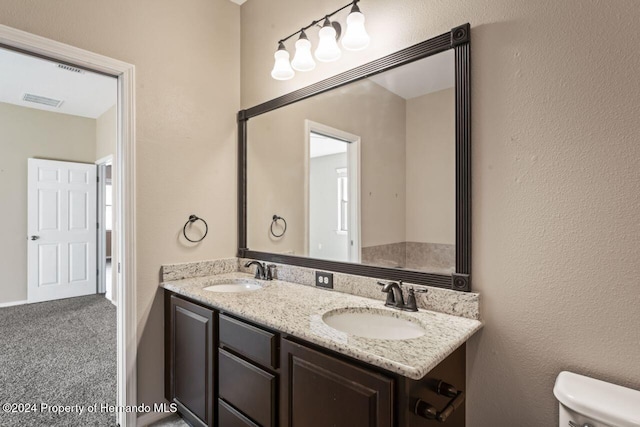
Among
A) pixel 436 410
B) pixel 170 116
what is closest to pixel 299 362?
pixel 436 410

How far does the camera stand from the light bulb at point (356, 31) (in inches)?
62.1

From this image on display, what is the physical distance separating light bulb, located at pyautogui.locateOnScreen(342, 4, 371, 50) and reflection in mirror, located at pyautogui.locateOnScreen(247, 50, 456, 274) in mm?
184

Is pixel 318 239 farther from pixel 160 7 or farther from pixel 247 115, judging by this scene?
pixel 160 7

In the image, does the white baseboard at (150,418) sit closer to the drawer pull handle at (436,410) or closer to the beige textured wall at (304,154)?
the beige textured wall at (304,154)

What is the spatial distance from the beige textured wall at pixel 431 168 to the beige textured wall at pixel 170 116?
54.5 inches

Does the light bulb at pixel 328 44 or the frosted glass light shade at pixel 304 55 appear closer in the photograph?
the light bulb at pixel 328 44

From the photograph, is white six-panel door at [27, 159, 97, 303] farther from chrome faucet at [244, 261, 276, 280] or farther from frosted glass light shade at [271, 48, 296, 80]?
frosted glass light shade at [271, 48, 296, 80]

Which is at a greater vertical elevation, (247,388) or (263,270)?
(263,270)

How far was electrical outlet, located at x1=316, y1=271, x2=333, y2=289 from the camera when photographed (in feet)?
6.03

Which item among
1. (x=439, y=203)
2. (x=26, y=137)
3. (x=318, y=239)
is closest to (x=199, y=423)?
(x=318, y=239)

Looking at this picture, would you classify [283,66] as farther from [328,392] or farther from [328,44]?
[328,392]

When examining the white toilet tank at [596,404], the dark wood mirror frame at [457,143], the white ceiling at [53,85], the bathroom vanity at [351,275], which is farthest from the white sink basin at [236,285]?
the white ceiling at [53,85]

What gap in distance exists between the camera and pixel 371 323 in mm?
1491

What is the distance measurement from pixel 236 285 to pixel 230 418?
786 mm
